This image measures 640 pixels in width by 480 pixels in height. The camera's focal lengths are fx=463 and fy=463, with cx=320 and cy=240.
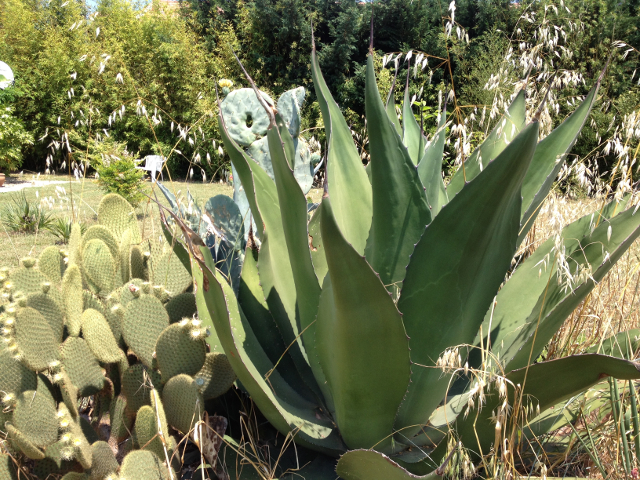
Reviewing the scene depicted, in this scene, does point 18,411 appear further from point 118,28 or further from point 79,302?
point 118,28

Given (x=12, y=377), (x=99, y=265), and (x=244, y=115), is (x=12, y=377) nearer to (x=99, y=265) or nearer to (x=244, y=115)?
(x=99, y=265)

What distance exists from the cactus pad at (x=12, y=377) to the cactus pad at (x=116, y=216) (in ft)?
2.14

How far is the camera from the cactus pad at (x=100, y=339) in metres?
1.14

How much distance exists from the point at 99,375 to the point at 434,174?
103 centimetres

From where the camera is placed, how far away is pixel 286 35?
1027cm

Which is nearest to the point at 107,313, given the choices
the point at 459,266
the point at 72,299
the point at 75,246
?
the point at 72,299

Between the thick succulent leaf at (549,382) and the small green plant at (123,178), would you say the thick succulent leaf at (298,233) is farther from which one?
the small green plant at (123,178)

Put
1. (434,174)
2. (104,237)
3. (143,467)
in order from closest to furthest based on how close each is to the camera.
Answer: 1. (143,467)
2. (434,174)
3. (104,237)

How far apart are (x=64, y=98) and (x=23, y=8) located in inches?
118

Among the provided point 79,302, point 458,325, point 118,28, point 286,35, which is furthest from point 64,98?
point 458,325

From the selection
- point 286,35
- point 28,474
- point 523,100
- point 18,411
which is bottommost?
point 28,474

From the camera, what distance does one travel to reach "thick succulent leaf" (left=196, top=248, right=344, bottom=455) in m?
0.87

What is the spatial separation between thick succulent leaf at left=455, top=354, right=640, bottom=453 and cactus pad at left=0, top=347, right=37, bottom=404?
96cm

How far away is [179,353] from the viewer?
109 cm
